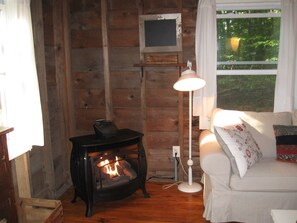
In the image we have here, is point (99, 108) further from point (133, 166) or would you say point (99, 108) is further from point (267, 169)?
point (267, 169)

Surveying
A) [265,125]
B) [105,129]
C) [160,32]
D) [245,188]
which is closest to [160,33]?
[160,32]

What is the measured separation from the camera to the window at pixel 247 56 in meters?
3.18

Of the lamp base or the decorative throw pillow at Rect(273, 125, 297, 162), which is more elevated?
the decorative throw pillow at Rect(273, 125, 297, 162)

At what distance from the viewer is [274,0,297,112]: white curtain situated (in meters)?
2.93

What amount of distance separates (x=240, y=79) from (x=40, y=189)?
2.40 meters

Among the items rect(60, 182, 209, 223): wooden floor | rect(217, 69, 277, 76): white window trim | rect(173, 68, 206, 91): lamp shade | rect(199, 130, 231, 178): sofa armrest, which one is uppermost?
rect(217, 69, 277, 76): white window trim

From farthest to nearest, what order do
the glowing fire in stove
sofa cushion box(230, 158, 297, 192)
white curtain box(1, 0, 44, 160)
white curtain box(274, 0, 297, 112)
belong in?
white curtain box(274, 0, 297, 112) < the glowing fire in stove < sofa cushion box(230, 158, 297, 192) < white curtain box(1, 0, 44, 160)

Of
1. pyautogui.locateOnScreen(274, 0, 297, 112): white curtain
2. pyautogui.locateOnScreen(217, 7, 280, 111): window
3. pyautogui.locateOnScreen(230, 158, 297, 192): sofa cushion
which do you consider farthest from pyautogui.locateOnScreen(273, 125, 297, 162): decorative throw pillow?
pyautogui.locateOnScreen(217, 7, 280, 111): window

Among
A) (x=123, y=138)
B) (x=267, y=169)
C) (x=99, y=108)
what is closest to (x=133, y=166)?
(x=123, y=138)

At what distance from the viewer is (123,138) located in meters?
2.80

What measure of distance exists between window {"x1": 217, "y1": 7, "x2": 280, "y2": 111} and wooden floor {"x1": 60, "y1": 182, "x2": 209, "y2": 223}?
3.97 feet

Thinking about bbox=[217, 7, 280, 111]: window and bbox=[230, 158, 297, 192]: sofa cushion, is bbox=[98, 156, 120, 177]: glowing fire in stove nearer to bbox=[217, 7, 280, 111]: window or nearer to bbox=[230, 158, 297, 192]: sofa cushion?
bbox=[230, 158, 297, 192]: sofa cushion

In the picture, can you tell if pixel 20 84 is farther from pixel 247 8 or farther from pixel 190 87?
pixel 247 8

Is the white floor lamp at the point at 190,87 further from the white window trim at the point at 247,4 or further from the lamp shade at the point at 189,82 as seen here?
the white window trim at the point at 247,4
